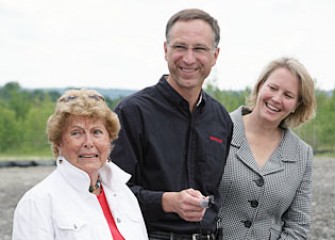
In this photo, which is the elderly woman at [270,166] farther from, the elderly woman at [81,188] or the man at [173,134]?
the elderly woman at [81,188]

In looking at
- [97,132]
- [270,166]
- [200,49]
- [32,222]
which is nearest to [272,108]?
[270,166]

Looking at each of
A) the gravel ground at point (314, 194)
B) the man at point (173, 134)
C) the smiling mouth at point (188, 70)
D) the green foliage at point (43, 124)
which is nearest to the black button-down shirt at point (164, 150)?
the man at point (173, 134)

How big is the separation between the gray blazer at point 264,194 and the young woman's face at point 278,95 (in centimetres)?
25

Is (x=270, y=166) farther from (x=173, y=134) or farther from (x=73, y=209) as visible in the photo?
(x=73, y=209)

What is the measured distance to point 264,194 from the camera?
180 inches

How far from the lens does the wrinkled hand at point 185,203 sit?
3493 mm

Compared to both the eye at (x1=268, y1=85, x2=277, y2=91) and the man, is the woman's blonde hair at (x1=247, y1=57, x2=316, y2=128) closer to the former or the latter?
the eye at (x1=268, y1=85, x2=277, y2=91)

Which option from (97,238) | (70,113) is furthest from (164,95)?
(97,238)

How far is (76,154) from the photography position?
3.40 metres

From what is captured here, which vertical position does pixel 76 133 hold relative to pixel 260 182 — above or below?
above

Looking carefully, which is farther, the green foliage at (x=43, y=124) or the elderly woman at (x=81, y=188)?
the green foliage at (x=43, y=124)

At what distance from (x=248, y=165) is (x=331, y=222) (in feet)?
33.1

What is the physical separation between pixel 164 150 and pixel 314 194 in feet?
51.8

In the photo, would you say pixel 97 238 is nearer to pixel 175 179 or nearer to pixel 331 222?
pixel 175 179
